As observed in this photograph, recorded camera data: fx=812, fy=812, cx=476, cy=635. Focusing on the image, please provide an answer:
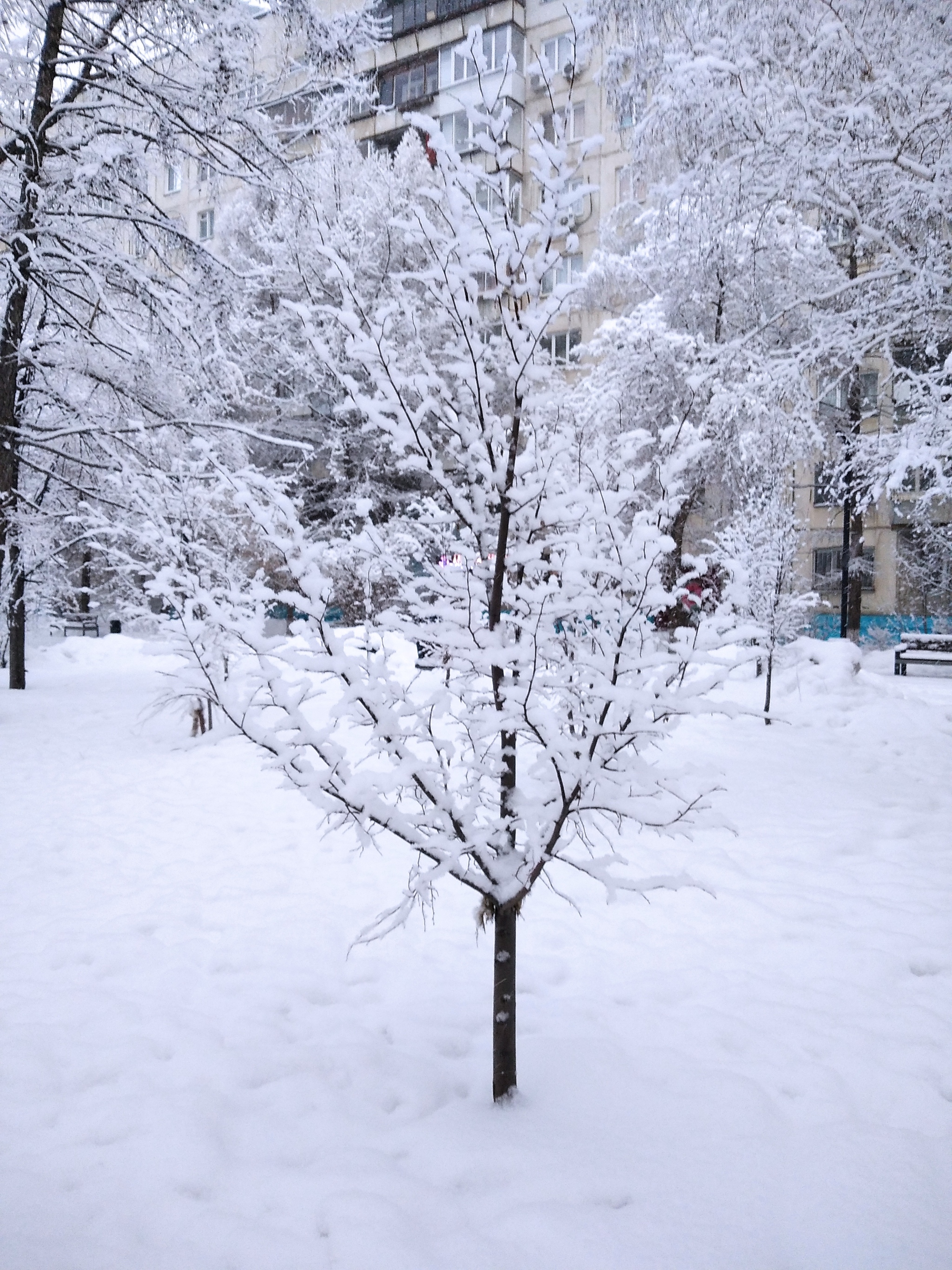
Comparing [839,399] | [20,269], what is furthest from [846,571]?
[20,269]

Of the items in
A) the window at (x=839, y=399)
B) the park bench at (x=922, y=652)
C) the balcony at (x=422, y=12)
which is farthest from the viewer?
the balcony at (x=422, y=12)

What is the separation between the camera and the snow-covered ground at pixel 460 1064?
2.17m

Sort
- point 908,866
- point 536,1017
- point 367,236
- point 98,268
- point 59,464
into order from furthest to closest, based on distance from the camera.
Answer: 1. point 367,236
2. point 59,464
3. point 98,268
4. point 908,866
5. point 536,1017

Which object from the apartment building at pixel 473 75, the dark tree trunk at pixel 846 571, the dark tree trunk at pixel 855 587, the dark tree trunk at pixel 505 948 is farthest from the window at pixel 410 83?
the dark tree trunk at pixel 505 948

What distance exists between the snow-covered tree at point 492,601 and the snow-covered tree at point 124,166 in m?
5.72

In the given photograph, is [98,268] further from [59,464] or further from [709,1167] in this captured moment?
[709,1167]

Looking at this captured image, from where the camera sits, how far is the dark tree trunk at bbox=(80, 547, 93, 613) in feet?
74.8

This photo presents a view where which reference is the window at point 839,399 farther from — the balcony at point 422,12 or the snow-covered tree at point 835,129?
the balcony at point 422,12

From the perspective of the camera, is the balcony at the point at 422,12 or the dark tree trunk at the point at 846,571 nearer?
the dark tree trunk at the point at 846,571

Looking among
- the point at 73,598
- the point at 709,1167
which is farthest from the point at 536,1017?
the point at 73,598

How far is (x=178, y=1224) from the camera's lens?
216 cm

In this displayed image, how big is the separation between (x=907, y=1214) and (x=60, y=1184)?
236 cm

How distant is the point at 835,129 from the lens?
642 cm

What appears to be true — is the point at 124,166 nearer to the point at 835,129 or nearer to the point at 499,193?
the point at 835,129
